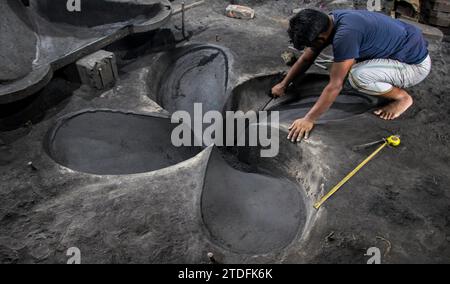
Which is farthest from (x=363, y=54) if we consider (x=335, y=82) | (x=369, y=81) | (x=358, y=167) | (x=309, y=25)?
(x=358, y=167)

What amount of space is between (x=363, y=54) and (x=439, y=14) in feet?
11.6

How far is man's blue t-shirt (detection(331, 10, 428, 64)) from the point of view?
3.12 meters

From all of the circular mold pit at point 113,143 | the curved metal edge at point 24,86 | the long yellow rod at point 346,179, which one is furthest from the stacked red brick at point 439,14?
the curved metal edge at point 24,86

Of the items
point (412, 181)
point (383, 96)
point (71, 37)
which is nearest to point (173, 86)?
point (71, 37)

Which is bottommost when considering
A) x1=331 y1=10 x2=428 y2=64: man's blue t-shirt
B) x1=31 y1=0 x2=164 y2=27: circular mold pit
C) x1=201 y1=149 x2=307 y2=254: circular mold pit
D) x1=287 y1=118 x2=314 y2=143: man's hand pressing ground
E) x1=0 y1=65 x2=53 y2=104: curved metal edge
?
x1=201 y1=149 x2=307 y2=254: circular mold pit

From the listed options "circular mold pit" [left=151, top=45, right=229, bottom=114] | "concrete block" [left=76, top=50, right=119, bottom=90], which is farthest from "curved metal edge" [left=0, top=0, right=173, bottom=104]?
"circular mold pit" [left=151, top=45, right=229, bottom=114]

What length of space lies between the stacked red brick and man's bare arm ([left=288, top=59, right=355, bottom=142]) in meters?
3.82

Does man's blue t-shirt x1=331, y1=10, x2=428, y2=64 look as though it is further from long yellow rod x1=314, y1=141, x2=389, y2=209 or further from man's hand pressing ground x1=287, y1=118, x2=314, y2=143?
long yellow rod x1=314, y1=141, x2=389, y2=209

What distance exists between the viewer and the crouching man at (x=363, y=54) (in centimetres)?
310

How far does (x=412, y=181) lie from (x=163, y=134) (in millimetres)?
2634

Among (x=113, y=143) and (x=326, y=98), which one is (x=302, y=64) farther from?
(x=113, y=143)

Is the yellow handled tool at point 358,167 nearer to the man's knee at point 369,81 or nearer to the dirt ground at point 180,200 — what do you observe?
the dirt ground at point 180,200

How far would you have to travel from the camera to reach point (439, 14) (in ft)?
19.4

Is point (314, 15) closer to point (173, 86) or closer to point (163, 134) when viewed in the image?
point (163, 134)
